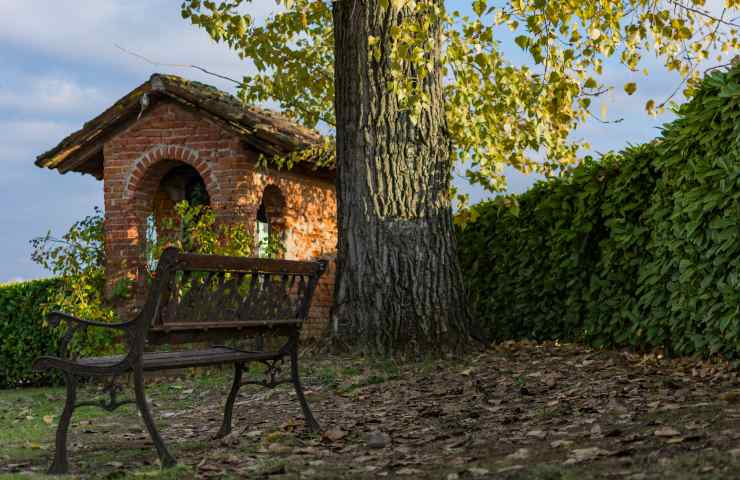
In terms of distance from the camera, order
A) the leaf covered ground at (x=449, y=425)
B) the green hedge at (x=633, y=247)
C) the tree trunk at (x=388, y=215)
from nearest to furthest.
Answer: the leaf covered ground at (x=449, y=425)
the green hedge at (x=633, y=247)
the tree trunk at (x=388, y=215)

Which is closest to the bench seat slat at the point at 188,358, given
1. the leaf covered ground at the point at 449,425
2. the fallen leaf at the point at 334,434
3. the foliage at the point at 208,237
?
the leaf covered ground at the point at 449,425

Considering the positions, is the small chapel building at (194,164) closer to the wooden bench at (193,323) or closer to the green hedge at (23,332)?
the green hedge at (23,332)

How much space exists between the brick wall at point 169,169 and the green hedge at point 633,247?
3.73 m

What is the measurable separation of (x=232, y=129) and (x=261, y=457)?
873 centimetres

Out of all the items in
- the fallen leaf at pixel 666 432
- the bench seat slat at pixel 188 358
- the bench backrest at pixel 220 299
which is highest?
the bench backrest at pixel 220 299

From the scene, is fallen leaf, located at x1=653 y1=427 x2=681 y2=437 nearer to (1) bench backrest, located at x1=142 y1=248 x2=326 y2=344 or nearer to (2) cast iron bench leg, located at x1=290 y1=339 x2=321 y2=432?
(2) cast iron bench leg, located at x1=290 y1=339 x2=321 y2=432

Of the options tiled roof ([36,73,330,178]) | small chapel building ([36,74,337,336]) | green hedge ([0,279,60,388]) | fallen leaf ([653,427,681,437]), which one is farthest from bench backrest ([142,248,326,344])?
green hedge ([0,279,60,388])

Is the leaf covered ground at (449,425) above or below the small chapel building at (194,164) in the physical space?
below

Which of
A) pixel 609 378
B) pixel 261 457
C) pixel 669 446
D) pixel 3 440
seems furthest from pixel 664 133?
pixel 3 440

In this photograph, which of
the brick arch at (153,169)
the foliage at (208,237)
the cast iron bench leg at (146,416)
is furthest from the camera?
the brick arch at (153,169)

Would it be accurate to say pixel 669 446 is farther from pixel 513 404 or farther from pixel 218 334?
pixel 218 334

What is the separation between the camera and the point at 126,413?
28.5ft

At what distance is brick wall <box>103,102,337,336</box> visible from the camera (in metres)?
13.4

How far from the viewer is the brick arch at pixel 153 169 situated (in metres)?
13.7
